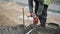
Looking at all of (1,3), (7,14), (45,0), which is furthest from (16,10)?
(45,0)

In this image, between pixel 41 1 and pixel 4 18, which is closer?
pixel 41 1

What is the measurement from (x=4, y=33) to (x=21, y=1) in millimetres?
4476

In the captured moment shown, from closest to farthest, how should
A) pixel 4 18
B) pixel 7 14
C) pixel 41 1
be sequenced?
pixel 41 1 → pixel 4 18 → pixel 7 14

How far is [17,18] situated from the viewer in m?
4.24

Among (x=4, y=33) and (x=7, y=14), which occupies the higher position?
(x=4, y=33)

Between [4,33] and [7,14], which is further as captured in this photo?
[7,14]

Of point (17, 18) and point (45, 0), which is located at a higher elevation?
point (45, 0)

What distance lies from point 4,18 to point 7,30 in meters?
2.88

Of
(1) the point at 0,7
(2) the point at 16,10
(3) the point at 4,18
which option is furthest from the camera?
(1) the point at 0,7

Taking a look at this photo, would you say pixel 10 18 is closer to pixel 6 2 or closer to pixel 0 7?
pixel 0 7

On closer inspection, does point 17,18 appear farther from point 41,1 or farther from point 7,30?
point 7,30

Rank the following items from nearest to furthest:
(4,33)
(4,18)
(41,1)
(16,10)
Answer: (4,33)
(41,1)
(4,18)
(16,10)

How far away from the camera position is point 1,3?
19.1 feet

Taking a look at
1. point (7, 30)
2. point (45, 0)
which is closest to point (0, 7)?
point (45, 0)
